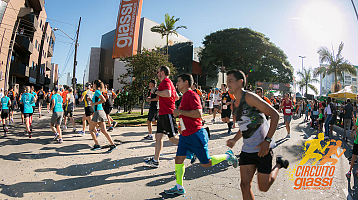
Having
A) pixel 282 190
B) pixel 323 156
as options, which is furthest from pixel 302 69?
pixel 282 190

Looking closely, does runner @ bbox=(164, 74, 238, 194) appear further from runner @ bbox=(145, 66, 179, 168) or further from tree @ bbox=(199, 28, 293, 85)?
tree @ bbox=(199, 28, 293, 85)

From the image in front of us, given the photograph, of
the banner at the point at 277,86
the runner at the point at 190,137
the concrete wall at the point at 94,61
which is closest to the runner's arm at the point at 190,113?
the runner at the point at 190,137

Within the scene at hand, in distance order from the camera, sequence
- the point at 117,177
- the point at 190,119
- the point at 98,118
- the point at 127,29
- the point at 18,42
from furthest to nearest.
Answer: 1. the point at 127,29
2. the point at 18,42
3. the point at 98,118
4. the point at 117,177
5. the point at 190,119

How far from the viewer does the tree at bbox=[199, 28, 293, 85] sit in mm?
35188

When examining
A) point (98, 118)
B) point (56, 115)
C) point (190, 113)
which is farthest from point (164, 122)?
point (56, 115)

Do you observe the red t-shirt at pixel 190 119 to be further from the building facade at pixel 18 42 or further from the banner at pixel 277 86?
the banner at pixel 277 86

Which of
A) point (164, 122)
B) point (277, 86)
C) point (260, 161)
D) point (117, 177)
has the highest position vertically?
point (277, 86)

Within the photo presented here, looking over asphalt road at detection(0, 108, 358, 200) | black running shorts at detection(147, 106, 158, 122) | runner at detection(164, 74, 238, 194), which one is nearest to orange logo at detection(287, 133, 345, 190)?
asphalt road at detection(0, 108, 358, 200)

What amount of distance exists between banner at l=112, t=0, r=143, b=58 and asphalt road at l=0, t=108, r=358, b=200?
700 inches

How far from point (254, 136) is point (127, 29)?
23.0m

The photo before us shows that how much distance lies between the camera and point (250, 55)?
34125 millimetres

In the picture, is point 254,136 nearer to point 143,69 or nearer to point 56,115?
point 56,115

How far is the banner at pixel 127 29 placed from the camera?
22311 mm

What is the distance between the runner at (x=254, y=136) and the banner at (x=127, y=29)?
2096 centimetres
